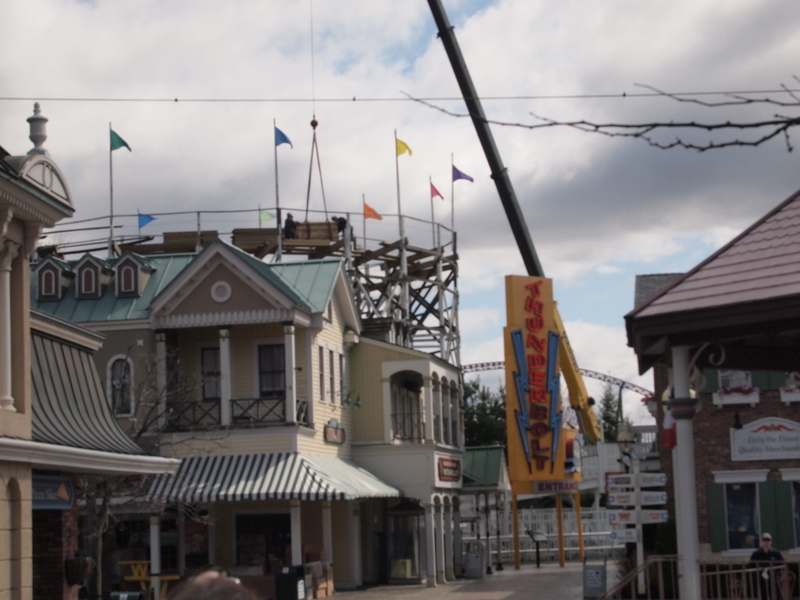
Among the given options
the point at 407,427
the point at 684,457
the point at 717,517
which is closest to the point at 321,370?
the point at 407,427

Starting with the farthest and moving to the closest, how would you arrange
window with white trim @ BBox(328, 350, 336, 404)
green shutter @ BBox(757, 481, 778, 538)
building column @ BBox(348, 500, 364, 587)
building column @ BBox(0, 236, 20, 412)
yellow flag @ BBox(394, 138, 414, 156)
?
yellow flag @ BBox(394, 138, 414, 156) → window with white trim @ BBox(328, 350, 336, 404) → building column @ BBox(348, 500, 364, 587) → green shutter @ BBox(757, 481, 778, 538) → building column @ BBox(0, 236, 20, 412)

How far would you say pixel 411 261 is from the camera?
46719 millimetres

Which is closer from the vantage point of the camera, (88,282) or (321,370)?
(321,370)

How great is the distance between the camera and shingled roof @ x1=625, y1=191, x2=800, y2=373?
11.0 meters

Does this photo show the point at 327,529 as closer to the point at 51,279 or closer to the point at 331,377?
the point at 331,377

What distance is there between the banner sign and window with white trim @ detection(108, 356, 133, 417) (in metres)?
15.4

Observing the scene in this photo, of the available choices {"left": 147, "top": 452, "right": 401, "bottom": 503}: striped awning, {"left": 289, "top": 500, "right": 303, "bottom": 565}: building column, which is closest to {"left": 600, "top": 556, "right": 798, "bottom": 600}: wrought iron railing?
{"left": 147, "top": 452, "right": 401, "bottom": 503}: striped awning

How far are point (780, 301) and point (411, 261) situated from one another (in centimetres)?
3605

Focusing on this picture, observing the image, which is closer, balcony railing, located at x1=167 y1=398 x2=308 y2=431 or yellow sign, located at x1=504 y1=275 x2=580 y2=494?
balcony railing, located at x1=167 y1=398 x2=308 y2=431

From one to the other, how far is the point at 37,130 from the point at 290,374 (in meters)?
17.2

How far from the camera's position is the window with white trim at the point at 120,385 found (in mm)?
31797

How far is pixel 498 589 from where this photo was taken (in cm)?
3173

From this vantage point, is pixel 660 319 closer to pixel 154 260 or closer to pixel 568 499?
pixel 154 260

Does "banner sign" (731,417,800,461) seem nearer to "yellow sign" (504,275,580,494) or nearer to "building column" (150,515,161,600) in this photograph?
"yellow sign" (504,275,580,494)
